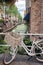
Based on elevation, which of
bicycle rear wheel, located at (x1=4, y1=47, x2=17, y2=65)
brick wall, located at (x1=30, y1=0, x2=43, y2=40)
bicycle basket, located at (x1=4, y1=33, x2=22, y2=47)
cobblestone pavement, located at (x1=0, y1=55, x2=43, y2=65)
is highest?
brick wall, located at (x1=30, y1=0, x2=43, y2=40)

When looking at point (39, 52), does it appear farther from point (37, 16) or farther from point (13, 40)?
point (37, 16)

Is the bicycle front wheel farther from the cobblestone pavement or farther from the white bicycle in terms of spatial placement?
the cobblestone pavement

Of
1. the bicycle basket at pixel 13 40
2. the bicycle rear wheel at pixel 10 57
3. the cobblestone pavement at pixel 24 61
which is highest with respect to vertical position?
the bicycle basket at pixel 13 40

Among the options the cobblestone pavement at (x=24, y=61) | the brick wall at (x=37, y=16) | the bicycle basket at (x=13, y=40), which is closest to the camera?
the bicycle basket at (x=13, y=40)

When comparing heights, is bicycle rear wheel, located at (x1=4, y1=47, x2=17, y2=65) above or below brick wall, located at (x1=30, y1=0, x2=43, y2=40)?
below

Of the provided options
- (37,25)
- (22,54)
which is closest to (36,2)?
(37,25)

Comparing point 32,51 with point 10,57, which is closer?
point 32,51

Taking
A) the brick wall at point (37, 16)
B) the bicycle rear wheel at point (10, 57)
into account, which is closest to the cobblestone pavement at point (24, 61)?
the bicycle rear wheel at point (10, 57)

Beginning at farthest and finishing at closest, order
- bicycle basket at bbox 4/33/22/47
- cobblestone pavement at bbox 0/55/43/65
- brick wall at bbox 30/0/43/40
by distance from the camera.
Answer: brick wall at bbox 30/0/43/40 → cobblestone pavement at bbox 0/55/43/65 → bicycle basket at bbox 4/33/22/47

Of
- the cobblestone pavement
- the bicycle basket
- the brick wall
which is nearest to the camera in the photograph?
the bicycle basket

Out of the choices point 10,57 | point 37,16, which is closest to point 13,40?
point 10,57

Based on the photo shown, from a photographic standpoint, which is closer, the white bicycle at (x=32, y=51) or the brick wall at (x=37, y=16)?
the white bicycle at (x=32, y=51)

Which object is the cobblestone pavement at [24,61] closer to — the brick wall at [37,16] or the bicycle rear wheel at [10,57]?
the bicycle rear wheel at [10,57]

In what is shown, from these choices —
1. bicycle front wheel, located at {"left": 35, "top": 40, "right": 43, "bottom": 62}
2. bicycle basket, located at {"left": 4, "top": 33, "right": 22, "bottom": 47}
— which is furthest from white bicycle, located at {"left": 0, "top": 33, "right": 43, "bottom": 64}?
bicycle basket, located at {"left": 4, "top": 33, "right": 22, "bottom": 47}
